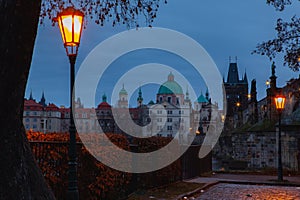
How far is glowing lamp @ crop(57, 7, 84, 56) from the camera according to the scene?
280 inches

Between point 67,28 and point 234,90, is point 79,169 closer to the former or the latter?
point 67,28

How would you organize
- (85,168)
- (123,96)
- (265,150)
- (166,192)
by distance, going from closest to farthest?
(85,168) < (166,192) < (265,150) < (123,96)

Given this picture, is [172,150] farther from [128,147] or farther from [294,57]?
[294,57]

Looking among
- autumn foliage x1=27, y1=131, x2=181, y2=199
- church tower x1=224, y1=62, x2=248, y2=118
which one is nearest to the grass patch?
autumn foliage x1=27, y1=131, x2=181, y2=199

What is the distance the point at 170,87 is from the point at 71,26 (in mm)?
122233

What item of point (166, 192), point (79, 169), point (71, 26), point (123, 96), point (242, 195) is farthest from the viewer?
point (123, 96)

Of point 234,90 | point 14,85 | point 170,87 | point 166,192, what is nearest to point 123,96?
point 170,87

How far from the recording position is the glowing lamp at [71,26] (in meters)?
7.11

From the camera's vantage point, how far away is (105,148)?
370 inches

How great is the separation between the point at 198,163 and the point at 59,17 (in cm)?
1379

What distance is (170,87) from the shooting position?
12912cm

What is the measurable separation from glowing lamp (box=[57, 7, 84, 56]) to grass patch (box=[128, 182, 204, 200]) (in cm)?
495

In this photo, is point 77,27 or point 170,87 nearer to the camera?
point 77,27

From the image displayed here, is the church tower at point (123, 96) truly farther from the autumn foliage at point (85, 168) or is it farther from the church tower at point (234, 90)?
the autumn foliage at point (85, 168)
